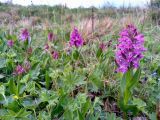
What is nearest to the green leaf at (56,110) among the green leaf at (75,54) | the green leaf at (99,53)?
the green leaf at (75,54)

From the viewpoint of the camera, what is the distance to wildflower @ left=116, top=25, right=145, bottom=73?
85.0 inches

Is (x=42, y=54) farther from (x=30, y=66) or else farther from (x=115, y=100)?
(x=115, y=100)

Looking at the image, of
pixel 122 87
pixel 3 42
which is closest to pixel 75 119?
pixel 122 87

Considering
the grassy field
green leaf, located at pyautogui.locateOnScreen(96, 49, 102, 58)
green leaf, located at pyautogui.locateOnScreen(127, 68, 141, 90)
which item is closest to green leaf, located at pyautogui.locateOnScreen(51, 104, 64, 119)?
the grassy field

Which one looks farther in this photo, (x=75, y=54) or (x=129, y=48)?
(x=75, y=54)

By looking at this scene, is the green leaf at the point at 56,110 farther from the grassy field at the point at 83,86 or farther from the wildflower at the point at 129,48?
the wildflower at the point at 129,48

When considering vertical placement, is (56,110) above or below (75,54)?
below

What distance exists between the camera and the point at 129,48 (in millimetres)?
2158

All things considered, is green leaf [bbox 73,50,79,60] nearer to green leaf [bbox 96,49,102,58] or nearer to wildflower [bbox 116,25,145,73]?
green leaf [bbox 96,49,102,58]

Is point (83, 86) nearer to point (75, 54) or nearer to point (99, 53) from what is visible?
point (75, 54)

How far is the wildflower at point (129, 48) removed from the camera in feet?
7.08

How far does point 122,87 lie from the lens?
221cm

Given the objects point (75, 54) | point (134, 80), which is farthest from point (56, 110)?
point (75, 54)

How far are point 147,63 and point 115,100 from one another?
775 mm
